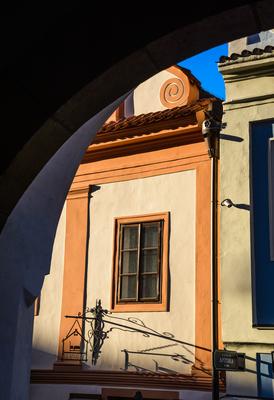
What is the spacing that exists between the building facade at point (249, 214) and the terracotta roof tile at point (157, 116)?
765 millimetres

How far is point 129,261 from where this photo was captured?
504 inches

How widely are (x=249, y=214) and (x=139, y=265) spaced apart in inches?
103

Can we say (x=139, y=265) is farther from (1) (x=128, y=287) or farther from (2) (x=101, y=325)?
(2) (x=101, y=325)

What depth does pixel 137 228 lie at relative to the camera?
12805 millimetres

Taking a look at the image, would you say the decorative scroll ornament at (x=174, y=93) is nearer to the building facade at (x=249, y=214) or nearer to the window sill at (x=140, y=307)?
the building facade at (x=249, y=214)

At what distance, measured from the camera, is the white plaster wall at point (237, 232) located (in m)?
10.5

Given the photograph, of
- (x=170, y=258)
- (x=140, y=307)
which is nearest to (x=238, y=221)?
(x=170, y=258)

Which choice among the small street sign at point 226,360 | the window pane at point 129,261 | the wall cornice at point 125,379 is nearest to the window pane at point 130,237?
the window pane at point 129,261

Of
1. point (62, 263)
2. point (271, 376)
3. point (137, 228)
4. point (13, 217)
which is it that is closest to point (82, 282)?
point (62, 263)

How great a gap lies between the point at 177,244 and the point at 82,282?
2.28 metres

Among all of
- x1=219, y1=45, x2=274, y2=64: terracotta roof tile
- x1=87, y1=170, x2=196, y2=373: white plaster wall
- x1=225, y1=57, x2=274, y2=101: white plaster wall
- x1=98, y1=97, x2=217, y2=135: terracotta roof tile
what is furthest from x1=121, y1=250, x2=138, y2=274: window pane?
x1=219, y1=45, x2=274, y2=64: terracotta roof tile

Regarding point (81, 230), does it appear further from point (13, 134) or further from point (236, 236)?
point (13, 134)

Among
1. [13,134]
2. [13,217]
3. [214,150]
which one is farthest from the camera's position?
[214,150]

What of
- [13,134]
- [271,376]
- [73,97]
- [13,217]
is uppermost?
[73,97]
